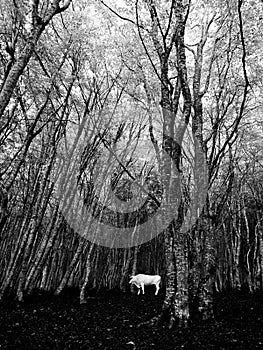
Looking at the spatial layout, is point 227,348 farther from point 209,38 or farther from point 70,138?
point 70,138

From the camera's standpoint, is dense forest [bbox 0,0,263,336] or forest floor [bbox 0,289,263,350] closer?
forest floor [bbox 0,289,263,350]

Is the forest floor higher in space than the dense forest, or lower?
lower

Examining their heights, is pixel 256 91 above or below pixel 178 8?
above

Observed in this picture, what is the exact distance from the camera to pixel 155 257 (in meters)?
28.5

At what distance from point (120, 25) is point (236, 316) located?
33.0ft

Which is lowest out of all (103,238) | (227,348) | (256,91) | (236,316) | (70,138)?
(227,348)

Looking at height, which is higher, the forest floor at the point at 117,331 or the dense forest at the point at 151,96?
the dense forest at the point at 151,96

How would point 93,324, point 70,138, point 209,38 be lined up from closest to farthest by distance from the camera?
point 93,324
point 209,38
point 70,138

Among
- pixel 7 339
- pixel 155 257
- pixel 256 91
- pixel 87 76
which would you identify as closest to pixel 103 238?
pixel 155 257

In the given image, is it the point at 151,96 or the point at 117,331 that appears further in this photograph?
the point at 151,96

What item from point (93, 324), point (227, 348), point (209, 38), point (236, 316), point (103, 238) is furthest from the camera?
point (103, 238)

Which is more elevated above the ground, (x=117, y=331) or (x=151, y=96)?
(x=151, y=96)

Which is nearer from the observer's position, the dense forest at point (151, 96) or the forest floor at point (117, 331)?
the forest floor at point (117, 331)

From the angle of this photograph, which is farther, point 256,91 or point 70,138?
point 70,138
